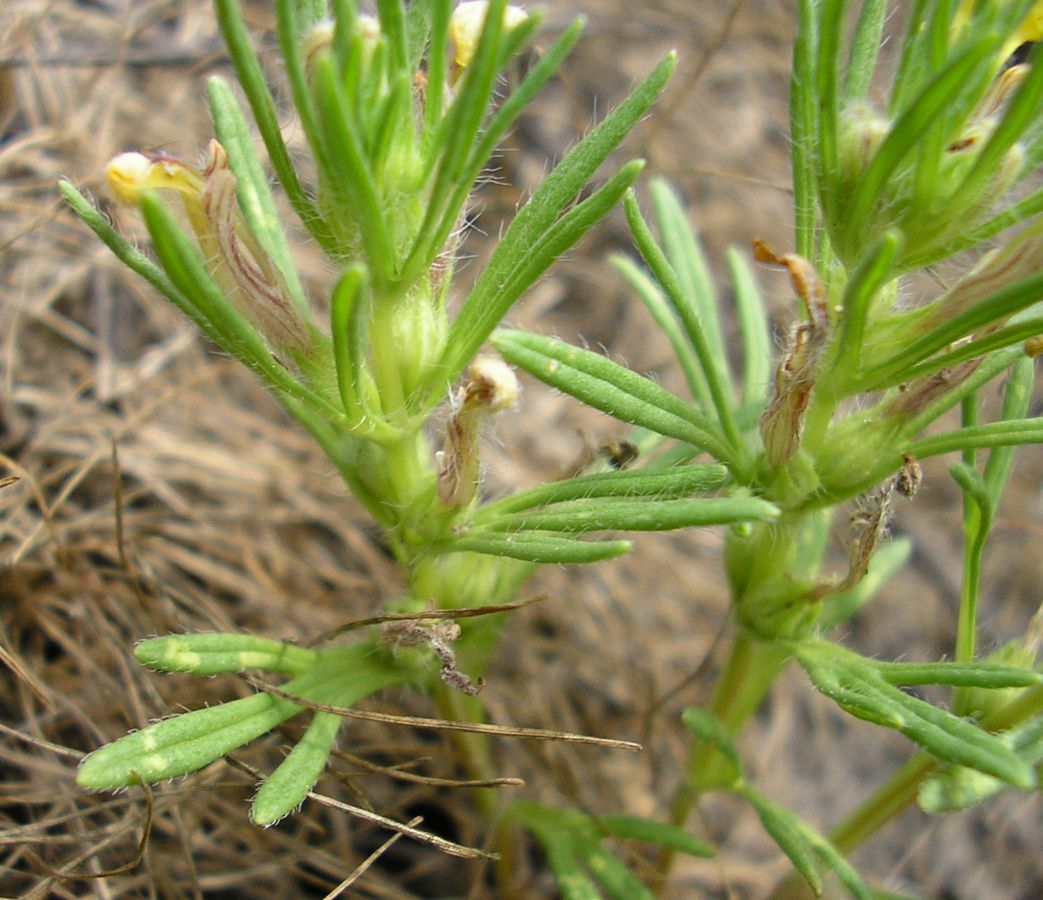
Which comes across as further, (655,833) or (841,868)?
(655,833)

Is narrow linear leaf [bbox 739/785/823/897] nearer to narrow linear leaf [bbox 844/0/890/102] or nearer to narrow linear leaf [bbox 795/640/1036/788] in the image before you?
narrow linear leaf [bbox 795/640/1036/788]

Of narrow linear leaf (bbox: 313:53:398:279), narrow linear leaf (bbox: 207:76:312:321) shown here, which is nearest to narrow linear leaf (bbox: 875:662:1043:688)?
narrow linear leaf (bbox: 313:53:398:279)

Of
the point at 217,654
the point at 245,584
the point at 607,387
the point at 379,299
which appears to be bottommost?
the point at 245,584

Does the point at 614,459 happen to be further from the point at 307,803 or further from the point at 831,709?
the point at 831,709

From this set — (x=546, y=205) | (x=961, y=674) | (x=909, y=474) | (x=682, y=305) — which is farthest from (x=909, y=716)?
(x=546, y=205)

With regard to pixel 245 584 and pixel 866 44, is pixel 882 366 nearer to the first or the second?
pixel 866 44

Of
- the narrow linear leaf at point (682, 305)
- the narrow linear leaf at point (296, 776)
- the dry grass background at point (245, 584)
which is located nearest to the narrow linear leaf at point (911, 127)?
the narrow linear leaf at point (682, 305)

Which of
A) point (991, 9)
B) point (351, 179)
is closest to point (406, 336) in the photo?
point (351, 179)
